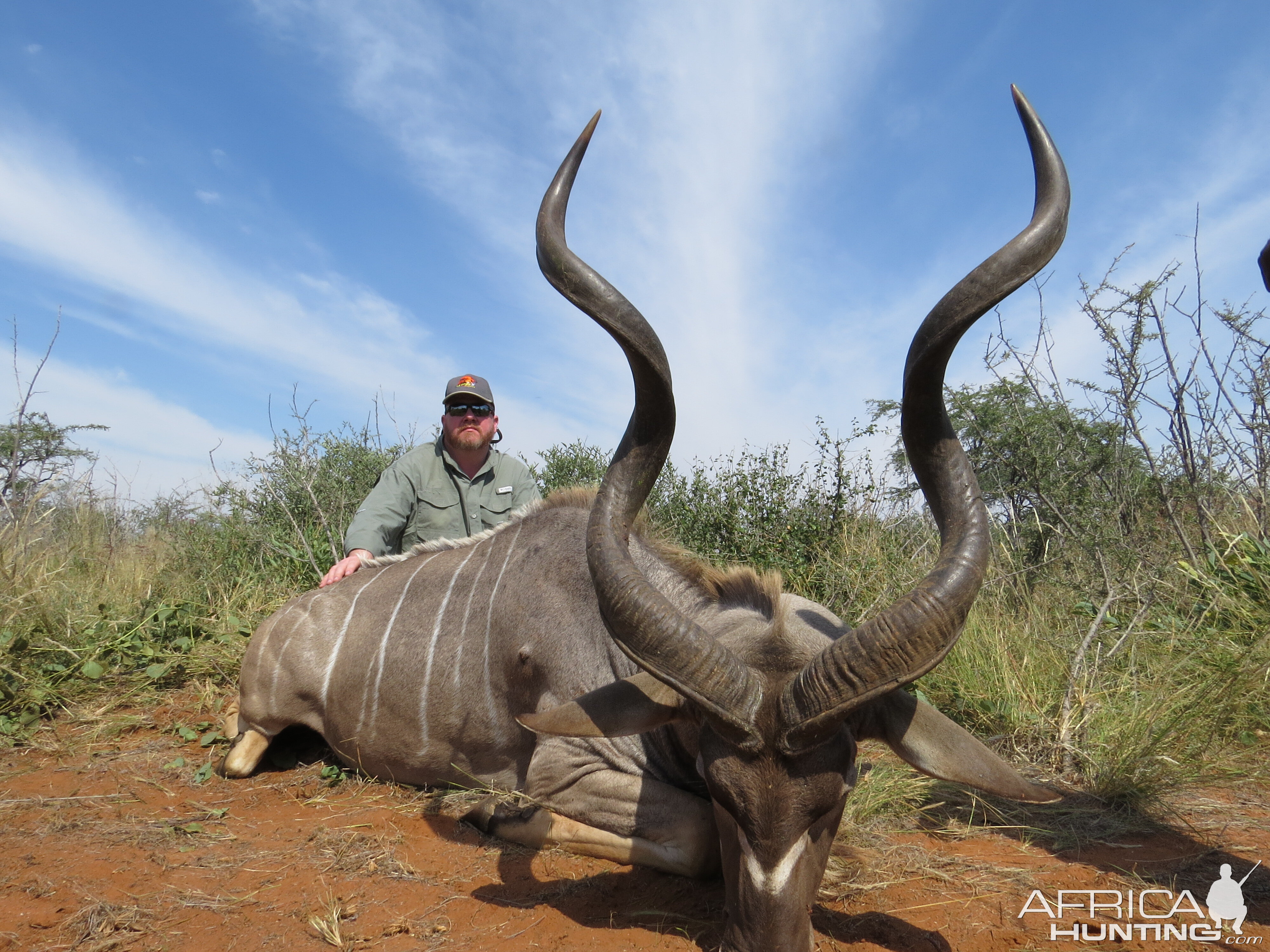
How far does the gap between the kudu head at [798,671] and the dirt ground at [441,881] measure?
49cm

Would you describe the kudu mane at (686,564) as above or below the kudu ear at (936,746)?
above

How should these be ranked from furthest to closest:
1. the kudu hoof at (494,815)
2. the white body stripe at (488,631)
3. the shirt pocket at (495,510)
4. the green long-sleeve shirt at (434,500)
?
1. the shirt pocket at (495,510)
2. the green long-sleeve shirt at (434,500)
3. the white body stripe at (488,631)
4. the kudu hoof at (494,815)

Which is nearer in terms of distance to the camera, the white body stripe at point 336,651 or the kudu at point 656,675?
the kudu at point 656,675

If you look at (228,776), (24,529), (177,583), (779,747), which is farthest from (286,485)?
(779,747)

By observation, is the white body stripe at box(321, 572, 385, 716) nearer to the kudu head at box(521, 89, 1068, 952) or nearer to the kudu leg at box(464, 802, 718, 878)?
the kudu leg at box(464, 802, 718, 878)

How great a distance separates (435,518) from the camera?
6281 mm

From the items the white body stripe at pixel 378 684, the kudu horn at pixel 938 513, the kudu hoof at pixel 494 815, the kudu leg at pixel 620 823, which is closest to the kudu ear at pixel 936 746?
the kudu horn at pixel 938 513

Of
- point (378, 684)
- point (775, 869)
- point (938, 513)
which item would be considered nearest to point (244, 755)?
point (378, 684)

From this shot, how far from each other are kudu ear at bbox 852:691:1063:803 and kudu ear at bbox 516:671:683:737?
0.63 m

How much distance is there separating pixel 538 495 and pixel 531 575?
2571 millimetres

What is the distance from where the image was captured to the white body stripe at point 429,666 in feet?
14.0

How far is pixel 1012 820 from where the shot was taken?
3.64 meters

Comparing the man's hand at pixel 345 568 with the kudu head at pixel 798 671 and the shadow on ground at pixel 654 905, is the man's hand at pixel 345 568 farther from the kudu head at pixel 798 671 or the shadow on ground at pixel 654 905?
the kudu head at pixel 798 671

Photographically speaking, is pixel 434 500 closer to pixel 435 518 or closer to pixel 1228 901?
pixel 435 518
